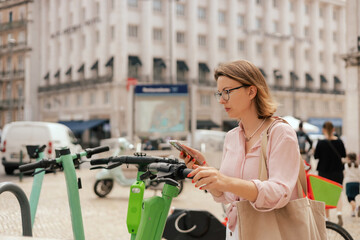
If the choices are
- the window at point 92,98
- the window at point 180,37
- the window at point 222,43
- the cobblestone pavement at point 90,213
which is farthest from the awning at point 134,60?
the cobblestone pavement at point 90,213

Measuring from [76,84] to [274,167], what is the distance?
146 feet

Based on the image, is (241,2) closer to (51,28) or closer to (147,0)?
(147,0)

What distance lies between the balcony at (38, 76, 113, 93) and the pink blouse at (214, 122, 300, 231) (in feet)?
130

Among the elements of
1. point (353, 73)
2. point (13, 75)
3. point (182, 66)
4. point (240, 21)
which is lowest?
point (353, 73)

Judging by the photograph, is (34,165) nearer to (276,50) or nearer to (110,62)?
(110,62)

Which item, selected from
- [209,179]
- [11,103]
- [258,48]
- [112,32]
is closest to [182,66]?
[112,32]

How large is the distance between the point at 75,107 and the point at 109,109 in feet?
19.1

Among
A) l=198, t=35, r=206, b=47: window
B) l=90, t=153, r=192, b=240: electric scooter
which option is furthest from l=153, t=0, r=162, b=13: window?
l=90, t=153, r=192, b=240: electric scooter

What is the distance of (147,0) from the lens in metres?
41.7

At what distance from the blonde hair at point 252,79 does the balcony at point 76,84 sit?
130 ft

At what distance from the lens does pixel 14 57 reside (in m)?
53.3

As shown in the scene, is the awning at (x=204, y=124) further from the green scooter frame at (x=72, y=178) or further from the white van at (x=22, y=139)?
the green scooter frame at (x=72, y=178)

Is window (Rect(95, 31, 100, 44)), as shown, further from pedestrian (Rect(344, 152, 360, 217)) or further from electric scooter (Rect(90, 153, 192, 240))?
electric scooter (Rect(90, 153, 192, 240))

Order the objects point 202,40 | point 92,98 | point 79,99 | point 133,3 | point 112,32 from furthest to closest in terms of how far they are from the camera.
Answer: point 202,40, point 79,99, point 92,98, point 133,3, point 112,32
